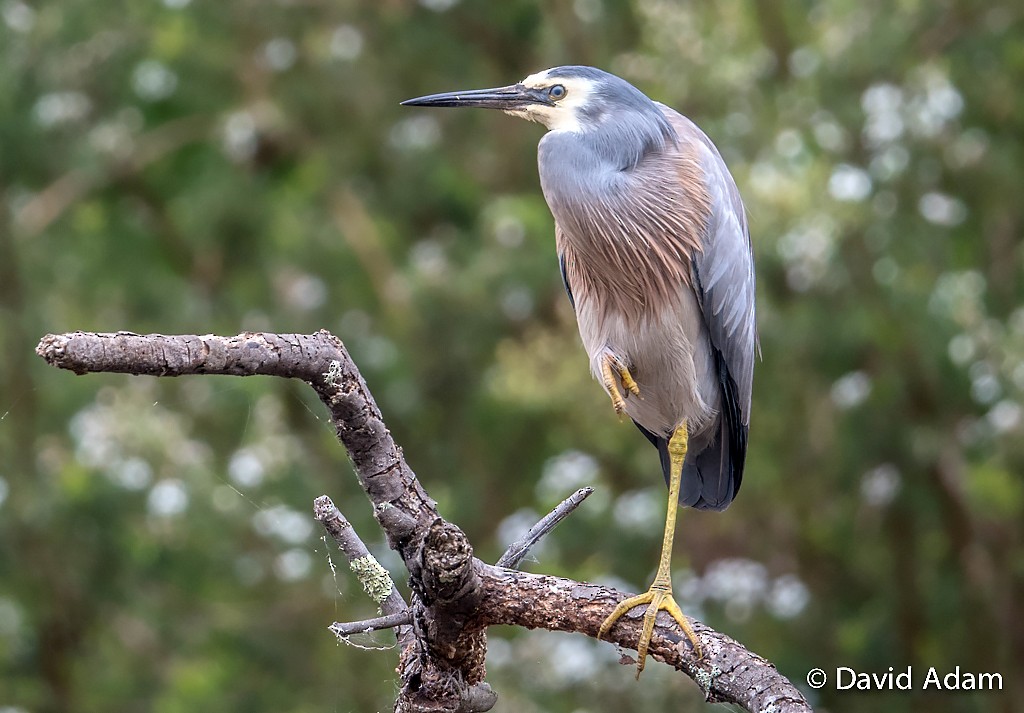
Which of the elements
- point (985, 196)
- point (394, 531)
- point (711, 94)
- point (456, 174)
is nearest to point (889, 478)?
point (985, 196)

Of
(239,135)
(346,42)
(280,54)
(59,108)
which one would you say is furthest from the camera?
(346,42)

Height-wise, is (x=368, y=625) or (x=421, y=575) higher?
(x=421, y=575)

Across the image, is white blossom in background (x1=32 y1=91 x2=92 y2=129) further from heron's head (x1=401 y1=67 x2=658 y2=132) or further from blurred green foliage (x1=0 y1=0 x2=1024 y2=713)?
heron's head (x1=401 y1=67 x2=658 y2=132)

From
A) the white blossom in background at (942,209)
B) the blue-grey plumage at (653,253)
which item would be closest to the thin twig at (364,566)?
the blue-grey plumage at (653,253)

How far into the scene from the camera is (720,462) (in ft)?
12.7

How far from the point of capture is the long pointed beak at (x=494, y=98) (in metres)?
3.35

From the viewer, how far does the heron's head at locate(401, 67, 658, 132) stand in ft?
11.1

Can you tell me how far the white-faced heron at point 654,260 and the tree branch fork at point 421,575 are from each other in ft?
2.13

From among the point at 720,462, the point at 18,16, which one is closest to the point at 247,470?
the point at 18,16

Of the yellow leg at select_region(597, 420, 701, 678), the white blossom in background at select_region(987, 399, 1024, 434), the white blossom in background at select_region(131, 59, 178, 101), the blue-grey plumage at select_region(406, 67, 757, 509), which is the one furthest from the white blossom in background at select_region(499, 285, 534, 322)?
the yellow leg at select_region(597, 420, 701, 678)

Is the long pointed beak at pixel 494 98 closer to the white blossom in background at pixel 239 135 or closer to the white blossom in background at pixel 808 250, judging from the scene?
the white blossom in background at pixel 808 250

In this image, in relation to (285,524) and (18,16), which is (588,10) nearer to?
(18,16)

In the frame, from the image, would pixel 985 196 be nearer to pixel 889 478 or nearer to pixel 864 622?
pixel 889 478

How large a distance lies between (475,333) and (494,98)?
4565 mm
